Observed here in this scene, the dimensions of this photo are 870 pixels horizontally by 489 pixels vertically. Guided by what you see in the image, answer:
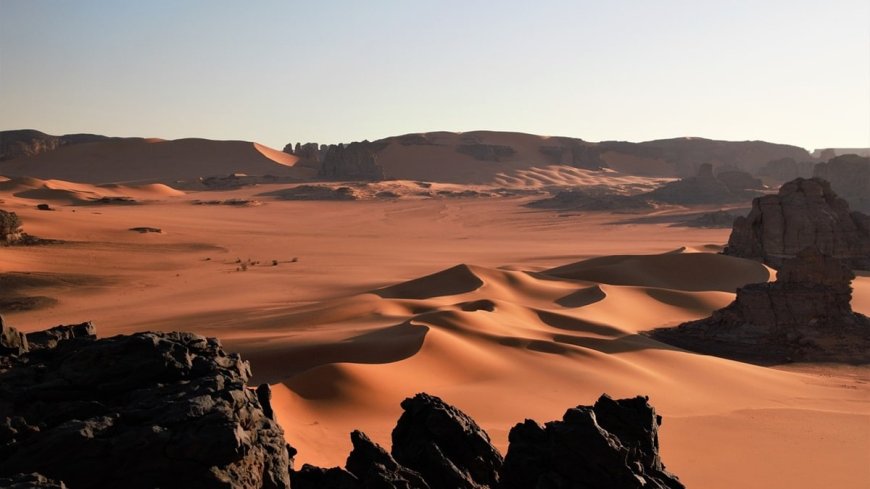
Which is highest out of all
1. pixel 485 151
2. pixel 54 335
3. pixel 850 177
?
pixel 485 151

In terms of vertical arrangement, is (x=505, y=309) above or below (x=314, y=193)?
above

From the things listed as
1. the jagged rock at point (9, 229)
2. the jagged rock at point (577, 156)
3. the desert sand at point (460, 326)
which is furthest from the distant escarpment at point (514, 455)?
the jagged rock at point (577, 156)

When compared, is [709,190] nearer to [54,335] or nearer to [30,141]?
[54,335]

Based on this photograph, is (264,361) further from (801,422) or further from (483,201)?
(483,201)

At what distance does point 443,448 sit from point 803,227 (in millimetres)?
21509

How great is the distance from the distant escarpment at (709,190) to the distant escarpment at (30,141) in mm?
67800

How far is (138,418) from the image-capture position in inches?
212

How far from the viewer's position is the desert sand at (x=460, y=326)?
34.3 feet

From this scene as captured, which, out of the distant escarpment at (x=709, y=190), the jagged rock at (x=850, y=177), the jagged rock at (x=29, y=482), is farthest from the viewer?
the distant escarpment at (x=709, y=190)

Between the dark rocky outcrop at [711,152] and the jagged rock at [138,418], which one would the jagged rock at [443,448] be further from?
the dark rocky outcrop at [711,152]

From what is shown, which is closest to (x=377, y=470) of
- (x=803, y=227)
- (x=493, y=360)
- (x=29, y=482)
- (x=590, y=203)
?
(x=29, y=482)

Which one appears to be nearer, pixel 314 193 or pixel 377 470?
pixel 377 470

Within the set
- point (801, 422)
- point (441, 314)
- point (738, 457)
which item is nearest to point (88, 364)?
point (738, 457)

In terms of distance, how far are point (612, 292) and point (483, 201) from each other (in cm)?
4883
